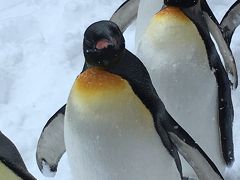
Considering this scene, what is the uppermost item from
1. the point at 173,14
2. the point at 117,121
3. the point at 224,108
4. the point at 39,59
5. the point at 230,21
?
the point at 173,14

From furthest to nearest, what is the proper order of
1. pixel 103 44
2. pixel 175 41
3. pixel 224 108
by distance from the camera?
pixel 224 108 → pixel 175 41 → pixel 103 44

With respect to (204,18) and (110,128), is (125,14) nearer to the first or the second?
(204,18)

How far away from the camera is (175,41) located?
208 centimetres

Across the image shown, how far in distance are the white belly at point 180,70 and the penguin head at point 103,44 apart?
34 centimetres

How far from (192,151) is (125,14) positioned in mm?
919

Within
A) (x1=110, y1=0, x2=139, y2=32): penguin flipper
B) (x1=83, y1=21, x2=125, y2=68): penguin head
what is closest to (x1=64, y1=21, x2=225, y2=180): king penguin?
(x1=83, y1=21, x2=125, y2=68): penguin head

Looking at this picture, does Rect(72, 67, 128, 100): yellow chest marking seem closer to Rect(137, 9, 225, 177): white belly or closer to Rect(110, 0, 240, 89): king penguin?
Rect(137, 9, 225, 177): white belly

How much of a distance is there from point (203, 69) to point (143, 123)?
1.35 ft

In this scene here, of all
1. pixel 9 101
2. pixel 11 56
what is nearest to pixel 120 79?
pixel 9 101

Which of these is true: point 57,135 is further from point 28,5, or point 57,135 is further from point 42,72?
point 28,5

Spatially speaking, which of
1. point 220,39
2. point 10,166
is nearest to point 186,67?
point 220,39

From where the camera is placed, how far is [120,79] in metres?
1.78

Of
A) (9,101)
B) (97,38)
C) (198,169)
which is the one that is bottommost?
(9,101)

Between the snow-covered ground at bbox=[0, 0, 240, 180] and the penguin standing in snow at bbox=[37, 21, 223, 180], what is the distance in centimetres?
64
